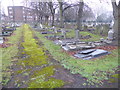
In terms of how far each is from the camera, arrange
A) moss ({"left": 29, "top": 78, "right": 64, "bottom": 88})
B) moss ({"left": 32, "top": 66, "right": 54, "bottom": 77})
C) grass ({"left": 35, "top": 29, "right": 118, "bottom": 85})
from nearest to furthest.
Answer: moss ({"left": 29, "top": 78, "right": 64, "bottom": 88}) < grass ({"left": 35, "top": 29, "right": 118, "bottom": 85}) < moss ({"left": 32, "top": 66, "right": 54, "bottom": 77})

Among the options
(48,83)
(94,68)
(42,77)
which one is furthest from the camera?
(94,68)

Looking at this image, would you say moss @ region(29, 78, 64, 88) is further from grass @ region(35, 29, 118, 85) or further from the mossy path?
grass @ region(35, 29, 118, 85)

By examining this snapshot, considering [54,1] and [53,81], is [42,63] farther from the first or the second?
[54,1]

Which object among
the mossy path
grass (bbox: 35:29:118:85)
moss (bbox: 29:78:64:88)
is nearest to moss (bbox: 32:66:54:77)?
the mossy path

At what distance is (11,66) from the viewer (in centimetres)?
511

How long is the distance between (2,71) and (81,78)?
310cm

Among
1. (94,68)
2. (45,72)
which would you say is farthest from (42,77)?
(94,68)

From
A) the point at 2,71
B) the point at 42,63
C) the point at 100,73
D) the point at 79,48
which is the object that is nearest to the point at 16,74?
the point at 2,71

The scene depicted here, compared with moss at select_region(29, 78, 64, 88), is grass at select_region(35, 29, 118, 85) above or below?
above

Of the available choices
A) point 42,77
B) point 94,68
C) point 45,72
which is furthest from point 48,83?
point 94,68

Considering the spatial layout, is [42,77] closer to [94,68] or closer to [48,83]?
[48,83]

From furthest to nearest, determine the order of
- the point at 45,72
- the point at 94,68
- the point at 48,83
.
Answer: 1. the point at 94,68
2. the point at 45,72
3. the point at 48,83

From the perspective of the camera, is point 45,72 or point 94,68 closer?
point 45,72

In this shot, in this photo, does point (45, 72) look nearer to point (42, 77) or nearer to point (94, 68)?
point (42, 77)
